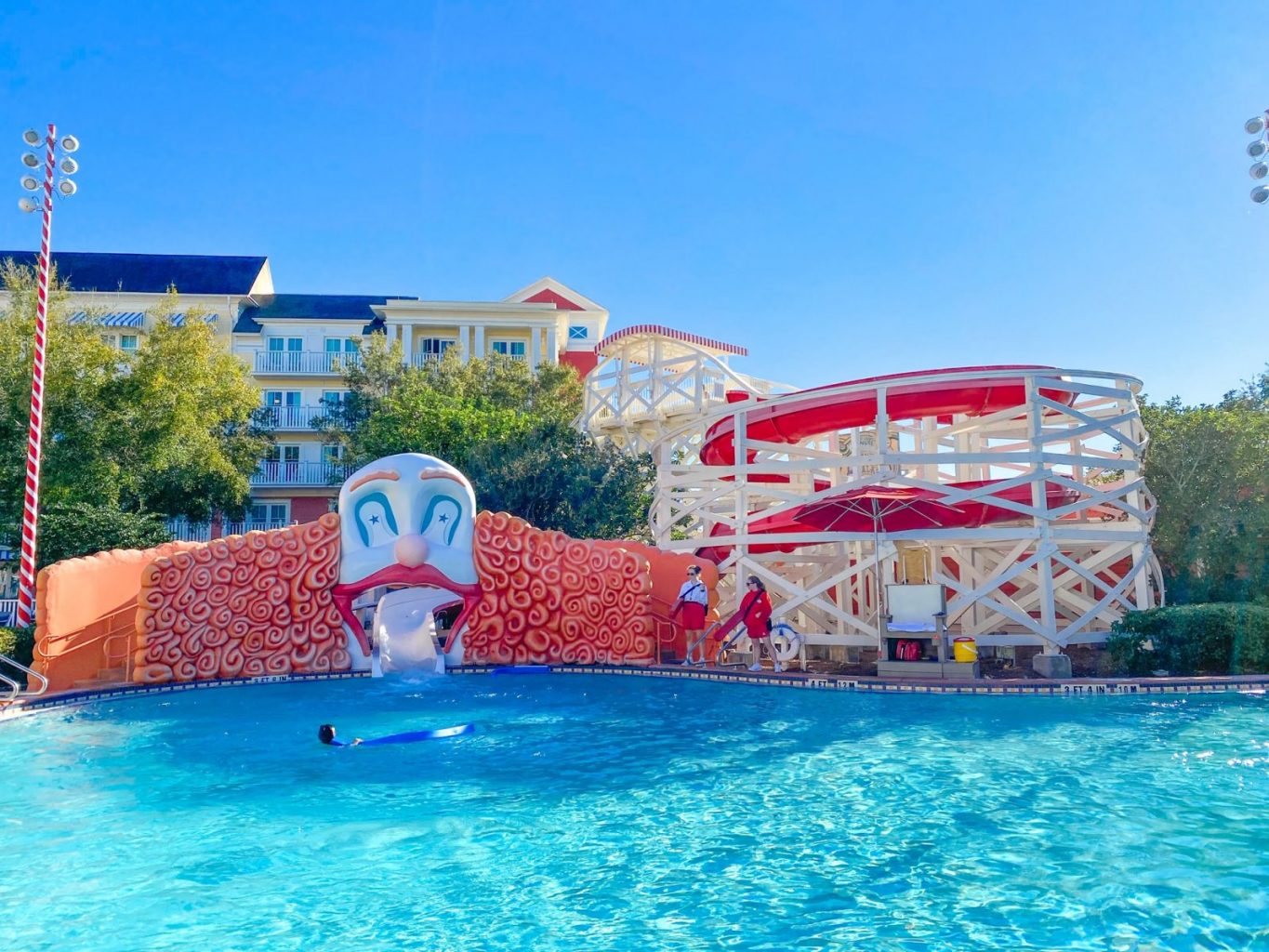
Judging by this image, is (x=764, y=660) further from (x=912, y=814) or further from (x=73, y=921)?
(x=73, y=921)

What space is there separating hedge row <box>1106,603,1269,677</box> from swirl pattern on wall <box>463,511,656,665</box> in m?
7.47

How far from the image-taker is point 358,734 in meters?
9.05

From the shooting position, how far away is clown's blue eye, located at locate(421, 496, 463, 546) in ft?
44.2

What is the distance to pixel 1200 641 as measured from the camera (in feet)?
38.4

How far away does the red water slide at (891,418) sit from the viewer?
1296cm

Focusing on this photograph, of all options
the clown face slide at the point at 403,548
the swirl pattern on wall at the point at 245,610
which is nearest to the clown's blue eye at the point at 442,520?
the clown face slide at the point at 403,548

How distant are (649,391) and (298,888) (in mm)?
19675

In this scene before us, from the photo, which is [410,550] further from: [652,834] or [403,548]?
[652,834]

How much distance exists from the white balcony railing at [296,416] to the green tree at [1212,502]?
1013 inches

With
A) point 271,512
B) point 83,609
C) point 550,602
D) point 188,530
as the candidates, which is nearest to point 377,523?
point 550,602

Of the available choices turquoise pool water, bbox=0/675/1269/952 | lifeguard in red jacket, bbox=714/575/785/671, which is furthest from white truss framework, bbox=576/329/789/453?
turquoise pool water, bbox=0/675/1269/952

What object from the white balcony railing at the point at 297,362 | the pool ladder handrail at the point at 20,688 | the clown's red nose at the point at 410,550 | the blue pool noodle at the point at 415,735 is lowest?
the blue pool noodle at the point at 415,735

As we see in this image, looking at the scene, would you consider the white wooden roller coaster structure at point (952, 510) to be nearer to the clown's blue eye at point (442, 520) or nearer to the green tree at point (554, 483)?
the green tree at point (554, 483)

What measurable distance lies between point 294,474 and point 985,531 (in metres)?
24.5
